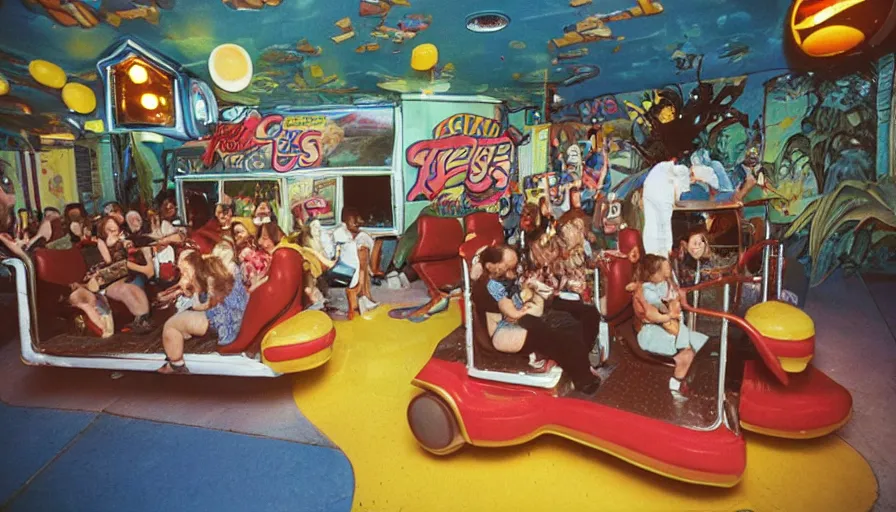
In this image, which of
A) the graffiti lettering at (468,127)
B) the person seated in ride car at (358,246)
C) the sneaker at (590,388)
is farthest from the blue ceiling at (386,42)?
the sneaker at (590,388)

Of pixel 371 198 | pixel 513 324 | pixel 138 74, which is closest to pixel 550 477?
pixel 513 324

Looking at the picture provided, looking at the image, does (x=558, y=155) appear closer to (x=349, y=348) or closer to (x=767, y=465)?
(x=349, y=348)

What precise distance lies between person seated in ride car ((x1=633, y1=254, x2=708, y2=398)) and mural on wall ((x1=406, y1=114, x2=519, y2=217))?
2009mm

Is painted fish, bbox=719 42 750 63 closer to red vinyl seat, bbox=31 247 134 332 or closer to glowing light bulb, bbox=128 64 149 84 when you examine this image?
glowing light bulb, bbox=128 64 149 84

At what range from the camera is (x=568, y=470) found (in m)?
2.24

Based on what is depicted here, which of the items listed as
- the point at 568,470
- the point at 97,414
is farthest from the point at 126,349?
the point at 568,470

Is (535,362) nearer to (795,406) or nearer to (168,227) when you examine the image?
(795,406)

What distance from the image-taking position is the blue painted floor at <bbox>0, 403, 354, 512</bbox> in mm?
2156

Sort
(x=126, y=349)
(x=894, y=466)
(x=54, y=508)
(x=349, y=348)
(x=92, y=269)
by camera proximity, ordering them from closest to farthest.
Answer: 1. (x=894, y=466)
2. (x=54, y=508)
3. (x=126, y=349)
4. (x=92, y=269)
5. (x=349, y=348)

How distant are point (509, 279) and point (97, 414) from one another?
2.80 m

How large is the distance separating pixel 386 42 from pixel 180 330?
95.7 inches

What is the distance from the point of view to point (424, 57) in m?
3.17

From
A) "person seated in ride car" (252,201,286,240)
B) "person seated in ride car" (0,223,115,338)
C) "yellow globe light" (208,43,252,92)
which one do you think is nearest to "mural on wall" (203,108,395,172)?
"person seated in ride car" (252,201,286,240)

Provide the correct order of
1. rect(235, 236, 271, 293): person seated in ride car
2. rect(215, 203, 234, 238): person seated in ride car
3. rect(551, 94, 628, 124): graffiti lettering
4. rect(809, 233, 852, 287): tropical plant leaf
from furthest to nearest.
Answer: rect(551, 94, 628, 124): graffiti lettering, rect(215, 203, 234, 238): person seated in ride car, rect(809, 233, 852, 287): tropical plant leaf, rect(235, 236, 271, 293): person seated in ride car
